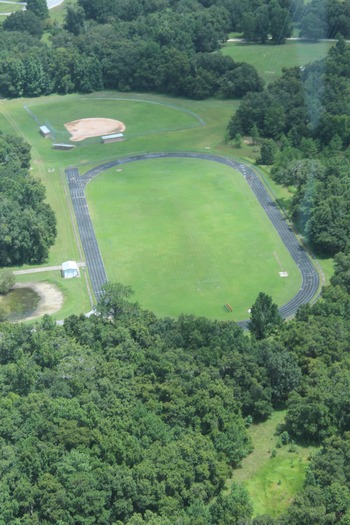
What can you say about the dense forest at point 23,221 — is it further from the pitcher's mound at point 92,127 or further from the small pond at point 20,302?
the pitcher's mound at point 92,127

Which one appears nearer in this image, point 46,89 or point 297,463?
point 297,463

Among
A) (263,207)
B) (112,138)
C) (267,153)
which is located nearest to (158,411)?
(263,207)

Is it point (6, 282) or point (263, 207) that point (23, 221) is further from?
point (263, 207)

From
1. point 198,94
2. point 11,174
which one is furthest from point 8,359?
point 198,94

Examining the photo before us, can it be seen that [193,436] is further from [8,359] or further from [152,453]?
[8,359]

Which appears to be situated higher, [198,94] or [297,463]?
[198,94]

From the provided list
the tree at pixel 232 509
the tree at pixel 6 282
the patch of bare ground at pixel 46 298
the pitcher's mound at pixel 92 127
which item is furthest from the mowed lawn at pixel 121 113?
the tree at pixel 232 509
